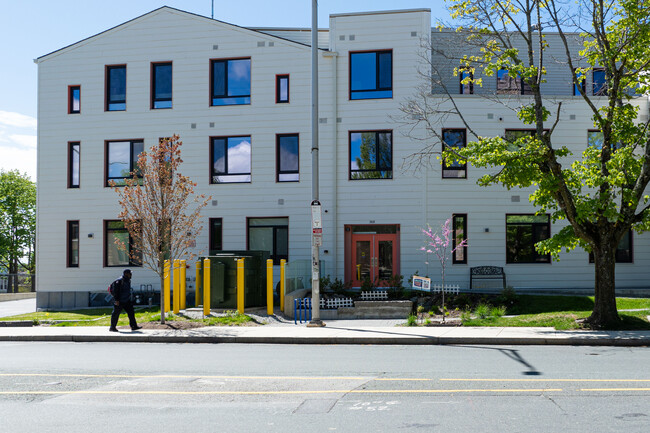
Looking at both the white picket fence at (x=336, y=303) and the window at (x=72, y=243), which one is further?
the window at (x=72, y=243)

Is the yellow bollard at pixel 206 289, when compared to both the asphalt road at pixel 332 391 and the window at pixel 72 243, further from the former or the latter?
the window at pixel 72 243

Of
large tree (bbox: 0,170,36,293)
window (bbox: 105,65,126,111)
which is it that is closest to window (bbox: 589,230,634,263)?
window (bbox: 105,65,126,111)

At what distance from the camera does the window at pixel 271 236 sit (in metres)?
25.5

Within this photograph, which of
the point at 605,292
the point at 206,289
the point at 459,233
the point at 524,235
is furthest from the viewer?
the point at 524,235

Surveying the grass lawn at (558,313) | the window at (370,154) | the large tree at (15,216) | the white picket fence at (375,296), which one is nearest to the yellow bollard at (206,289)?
the white picket fence at (375,296)

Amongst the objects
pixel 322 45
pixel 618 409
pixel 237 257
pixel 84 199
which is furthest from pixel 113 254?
pixel 618 409

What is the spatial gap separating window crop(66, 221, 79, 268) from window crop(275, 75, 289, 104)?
34.4 ft

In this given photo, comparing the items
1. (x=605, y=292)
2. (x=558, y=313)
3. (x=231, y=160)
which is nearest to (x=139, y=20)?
(x=231, y=160)

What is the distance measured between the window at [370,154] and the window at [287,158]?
7.71ft

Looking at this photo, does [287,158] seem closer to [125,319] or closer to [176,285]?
[176,285]

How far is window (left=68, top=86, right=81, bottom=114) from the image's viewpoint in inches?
1070

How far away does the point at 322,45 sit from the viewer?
27953mm

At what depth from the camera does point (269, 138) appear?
1009 inches

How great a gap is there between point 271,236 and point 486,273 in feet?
29.0
